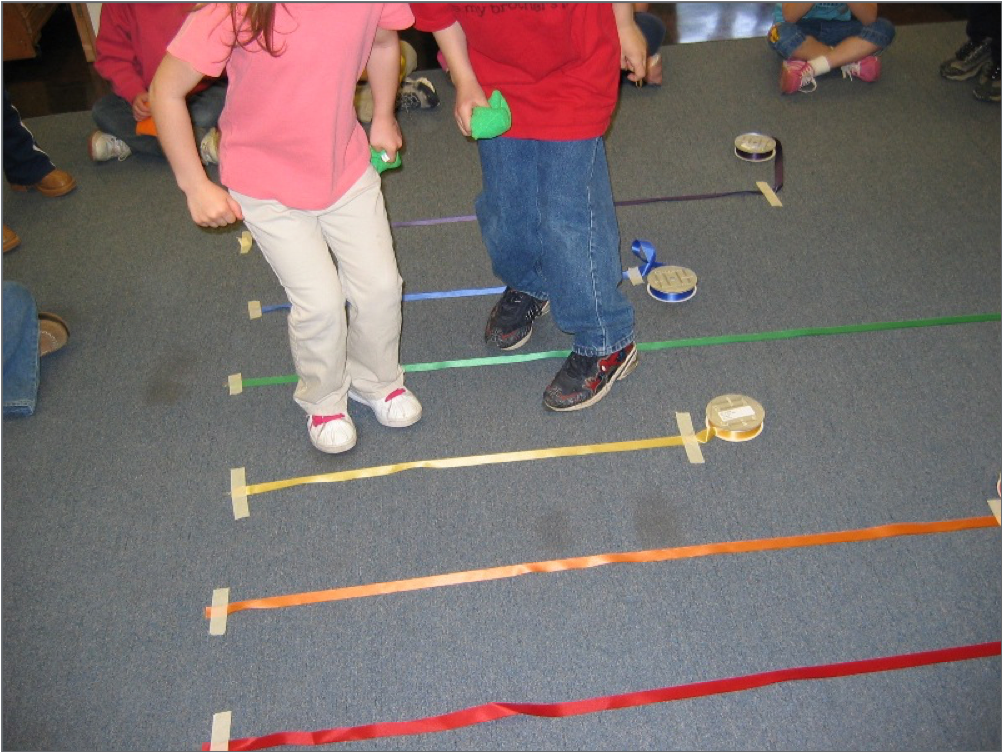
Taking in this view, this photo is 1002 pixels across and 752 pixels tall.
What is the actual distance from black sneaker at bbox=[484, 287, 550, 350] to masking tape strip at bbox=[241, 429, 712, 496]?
386 millimetres

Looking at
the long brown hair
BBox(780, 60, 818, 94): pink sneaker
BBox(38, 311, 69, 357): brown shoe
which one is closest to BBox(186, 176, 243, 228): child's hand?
the long brown hair

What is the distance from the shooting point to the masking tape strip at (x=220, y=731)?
1.47 m

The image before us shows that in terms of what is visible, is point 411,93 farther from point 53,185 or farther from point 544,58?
point 544,58

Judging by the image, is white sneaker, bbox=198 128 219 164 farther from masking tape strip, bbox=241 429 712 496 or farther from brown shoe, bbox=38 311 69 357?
masking tape strip, bbox=241 429 712 496

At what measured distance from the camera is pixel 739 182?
110 inches

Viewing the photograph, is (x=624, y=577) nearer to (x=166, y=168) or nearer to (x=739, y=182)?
(x=739, y=182)

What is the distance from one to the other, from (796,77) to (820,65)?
0.46ft

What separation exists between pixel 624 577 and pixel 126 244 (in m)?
1.92

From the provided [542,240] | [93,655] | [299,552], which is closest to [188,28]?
[542,240]

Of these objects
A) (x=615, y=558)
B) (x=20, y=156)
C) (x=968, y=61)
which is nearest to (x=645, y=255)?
(x=615, y=558)

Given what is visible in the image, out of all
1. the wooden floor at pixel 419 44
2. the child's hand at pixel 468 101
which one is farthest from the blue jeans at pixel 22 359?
the wooden floor at pixel 419 44

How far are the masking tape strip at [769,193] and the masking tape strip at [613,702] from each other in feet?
5.00

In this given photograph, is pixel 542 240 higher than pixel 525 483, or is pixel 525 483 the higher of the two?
pixel 542 240

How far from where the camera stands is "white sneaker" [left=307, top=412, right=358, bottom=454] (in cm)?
195
